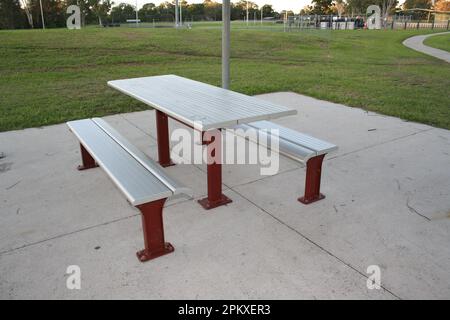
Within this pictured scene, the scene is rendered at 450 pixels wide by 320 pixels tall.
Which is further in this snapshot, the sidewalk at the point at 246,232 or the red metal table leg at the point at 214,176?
the red metal table leg at the point at 214,176

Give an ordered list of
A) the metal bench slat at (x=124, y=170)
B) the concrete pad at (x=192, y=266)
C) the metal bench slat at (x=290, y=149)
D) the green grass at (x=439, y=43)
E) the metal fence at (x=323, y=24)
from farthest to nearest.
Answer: the metal fence at (x=323, y=24) < the green grass at (x=439, y=43) < the metal bench slat at (x=290, y=149) < the metal bench slat at (x=124, y=170) < the concrete pad at (x=192, y=266)

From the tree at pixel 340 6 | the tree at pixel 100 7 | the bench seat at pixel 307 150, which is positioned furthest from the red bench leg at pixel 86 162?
the tree at pixel 340 6

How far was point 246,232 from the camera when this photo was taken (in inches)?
114

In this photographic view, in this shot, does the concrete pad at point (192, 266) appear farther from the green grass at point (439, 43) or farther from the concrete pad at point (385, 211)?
the green grass at point (439, 43)

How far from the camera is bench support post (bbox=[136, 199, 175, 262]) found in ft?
8.09

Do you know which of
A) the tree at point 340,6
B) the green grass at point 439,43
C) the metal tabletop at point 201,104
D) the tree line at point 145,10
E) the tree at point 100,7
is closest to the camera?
the metal tabletop at point 201,104

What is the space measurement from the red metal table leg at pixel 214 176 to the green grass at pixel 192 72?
335cm

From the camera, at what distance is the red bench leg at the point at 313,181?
10.6 feet

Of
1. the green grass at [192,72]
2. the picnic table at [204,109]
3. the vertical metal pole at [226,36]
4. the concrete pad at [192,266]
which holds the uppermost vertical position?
the vertical metal pole at [226,36]

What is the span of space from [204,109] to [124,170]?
76 centimetres

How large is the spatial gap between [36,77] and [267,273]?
28.1 ft

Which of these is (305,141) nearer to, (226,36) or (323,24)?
(226,36)
